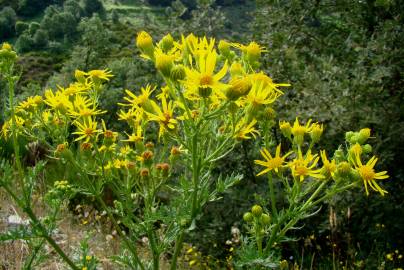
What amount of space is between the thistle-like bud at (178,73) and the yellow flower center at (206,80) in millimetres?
66

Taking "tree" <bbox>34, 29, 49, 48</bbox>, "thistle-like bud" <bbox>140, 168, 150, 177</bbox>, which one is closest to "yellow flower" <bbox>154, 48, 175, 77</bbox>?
"thistle-like bud" <bbox>140, 168, 150, 177</bbox>

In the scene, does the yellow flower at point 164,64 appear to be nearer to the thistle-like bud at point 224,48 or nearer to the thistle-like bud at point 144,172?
the thistle-like bud at point 224,48

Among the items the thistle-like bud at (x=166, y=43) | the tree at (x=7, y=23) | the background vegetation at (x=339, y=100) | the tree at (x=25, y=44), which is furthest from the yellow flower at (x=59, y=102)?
the tree at (x=7, y=23)

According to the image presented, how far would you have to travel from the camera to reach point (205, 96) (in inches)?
65.1

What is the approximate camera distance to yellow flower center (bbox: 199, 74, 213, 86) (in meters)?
1.65

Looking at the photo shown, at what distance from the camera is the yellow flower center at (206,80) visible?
1.65 metres

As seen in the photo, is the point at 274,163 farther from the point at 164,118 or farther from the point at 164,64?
the point at 164,64

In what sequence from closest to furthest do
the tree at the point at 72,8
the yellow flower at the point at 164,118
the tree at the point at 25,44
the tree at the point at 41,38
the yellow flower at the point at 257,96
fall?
the yellow flower at the point at 257,96 < the yellow flower at the point at 164,118 < the tree at the point at 25,44 < the tree at the point at 41,38 < the tree at the point at 72,8

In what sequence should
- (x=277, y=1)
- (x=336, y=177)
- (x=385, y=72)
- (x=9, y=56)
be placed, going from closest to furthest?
(x=336, y=177), (x=9, y=56), (x=385, y=72), (x=277, y=1)

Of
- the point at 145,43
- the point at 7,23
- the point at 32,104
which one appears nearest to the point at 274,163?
the point at 145,43

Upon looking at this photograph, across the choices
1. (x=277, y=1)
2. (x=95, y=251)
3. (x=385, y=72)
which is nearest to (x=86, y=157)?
(x=95, y=251)

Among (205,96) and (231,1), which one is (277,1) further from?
(231,1)

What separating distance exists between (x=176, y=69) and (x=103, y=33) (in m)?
17.7

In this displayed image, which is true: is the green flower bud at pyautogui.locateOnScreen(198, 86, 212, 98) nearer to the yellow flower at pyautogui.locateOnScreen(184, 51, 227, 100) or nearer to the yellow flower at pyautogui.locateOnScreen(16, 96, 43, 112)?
the yellow flower at pyautogui.locateOnScreen(184, 51, 227, 100)
